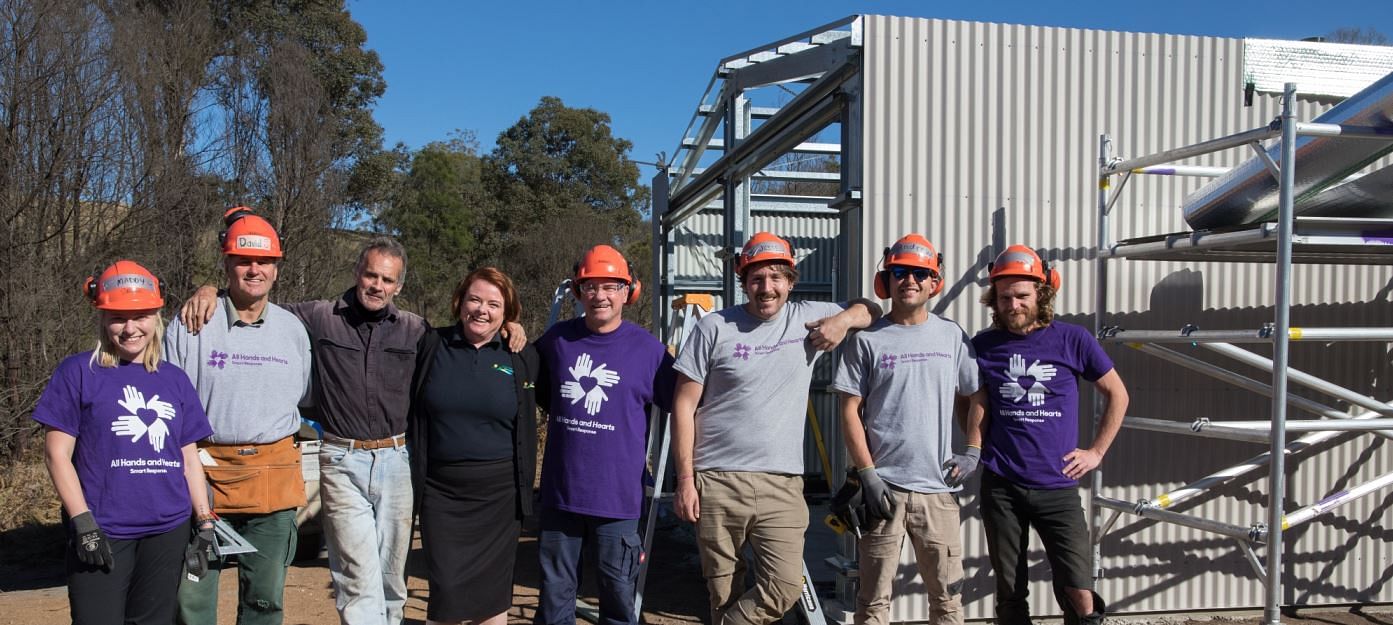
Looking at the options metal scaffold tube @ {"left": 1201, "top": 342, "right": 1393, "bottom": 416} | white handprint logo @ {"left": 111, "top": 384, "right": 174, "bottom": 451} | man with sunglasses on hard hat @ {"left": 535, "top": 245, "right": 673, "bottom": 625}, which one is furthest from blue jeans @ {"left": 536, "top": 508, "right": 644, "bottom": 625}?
metal scaffold tube @ {"left": 1201, "top": 342, "right": 1393, "bottom": 416}

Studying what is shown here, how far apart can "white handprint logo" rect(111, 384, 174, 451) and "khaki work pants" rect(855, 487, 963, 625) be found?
110 inches

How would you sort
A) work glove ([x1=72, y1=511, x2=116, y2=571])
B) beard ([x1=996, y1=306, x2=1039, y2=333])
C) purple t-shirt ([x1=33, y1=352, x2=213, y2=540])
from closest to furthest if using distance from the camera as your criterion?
1. work glove ([x1=72, y1=511, x2=116, y2=571])
2. purple t-shirt ([x1=33, y1=352, x2=213, y2=540])
3. beard ([x1=996, y1=306, x2=1039, y2=333])

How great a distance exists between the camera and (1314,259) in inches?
218

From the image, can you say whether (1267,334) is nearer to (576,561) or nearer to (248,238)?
(576,561)

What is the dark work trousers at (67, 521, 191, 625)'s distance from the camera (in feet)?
10.9

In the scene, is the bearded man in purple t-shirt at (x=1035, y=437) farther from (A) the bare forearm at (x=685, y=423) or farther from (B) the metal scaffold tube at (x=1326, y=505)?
(A) the bare forearm at (x=685, y=423)

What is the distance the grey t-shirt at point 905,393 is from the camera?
396cm

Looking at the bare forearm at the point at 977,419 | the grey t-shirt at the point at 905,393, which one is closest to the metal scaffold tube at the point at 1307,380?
the bare forearm at the point at 977,419

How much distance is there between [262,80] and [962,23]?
13513mm

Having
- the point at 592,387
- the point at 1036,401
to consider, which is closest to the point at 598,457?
the point at 592,387

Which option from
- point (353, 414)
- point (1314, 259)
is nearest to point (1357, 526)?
point (1314, 259)

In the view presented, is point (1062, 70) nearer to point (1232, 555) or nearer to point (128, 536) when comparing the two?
point (1232, 555)

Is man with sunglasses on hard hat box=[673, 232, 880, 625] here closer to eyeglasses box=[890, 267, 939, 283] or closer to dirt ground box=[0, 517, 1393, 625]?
eyeglasses box=[890, 267, 939, 283]

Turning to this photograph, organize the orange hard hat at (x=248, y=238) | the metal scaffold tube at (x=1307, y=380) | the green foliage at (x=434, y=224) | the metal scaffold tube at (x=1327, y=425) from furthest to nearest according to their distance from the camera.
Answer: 1. the green foliage at (x=434, y=224)
2. the metal scaffold tube at (x=1307, y=380)
3. the metal scaffold tube at (x=1327, y=425)
4. the orange hard hat at (x=248, y=238)
